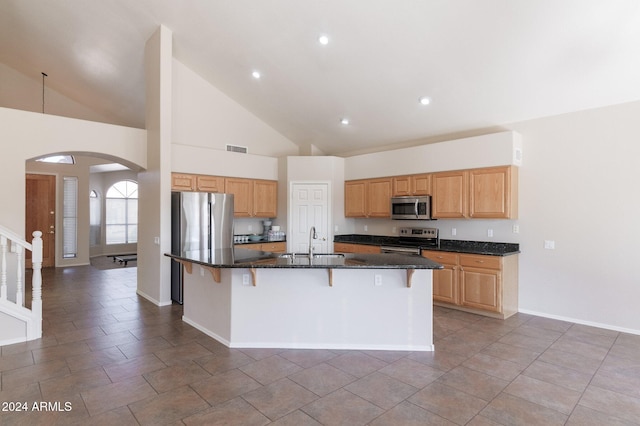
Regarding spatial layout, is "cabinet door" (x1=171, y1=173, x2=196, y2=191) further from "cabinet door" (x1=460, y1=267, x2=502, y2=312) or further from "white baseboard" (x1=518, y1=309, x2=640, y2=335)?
"white baseboard" (x1=518, y1=309, x2=640, y2=335)

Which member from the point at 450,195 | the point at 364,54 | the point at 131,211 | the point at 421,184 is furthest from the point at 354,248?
the point at 131,211

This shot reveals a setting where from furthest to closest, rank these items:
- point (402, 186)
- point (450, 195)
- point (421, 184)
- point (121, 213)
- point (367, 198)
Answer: point (121, 213) < point (367, 198) < point (402, 186) < point (421, 184) < point (450, 195)

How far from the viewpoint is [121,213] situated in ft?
38.0

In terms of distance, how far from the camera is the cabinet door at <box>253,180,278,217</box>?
705 cm

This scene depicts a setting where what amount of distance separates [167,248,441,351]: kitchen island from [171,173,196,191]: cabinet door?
2714 mm

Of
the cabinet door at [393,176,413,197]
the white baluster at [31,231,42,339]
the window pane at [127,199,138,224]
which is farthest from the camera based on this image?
the window pane at [127,199,138,224]

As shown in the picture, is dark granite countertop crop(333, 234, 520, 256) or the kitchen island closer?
the kitchen island

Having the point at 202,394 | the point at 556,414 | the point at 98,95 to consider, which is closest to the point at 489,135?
the point at 556,414

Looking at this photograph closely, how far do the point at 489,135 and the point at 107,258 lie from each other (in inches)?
419

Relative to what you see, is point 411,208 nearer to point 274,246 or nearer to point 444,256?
point 444,256

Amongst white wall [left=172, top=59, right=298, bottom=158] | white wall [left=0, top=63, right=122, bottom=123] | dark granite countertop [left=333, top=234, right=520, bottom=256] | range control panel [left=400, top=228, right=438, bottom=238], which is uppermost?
white wall [left=0, top=63, right=122, bottom=123]

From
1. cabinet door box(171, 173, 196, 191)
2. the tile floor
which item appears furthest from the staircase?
cabinet door box(171, 173, 196, 191)

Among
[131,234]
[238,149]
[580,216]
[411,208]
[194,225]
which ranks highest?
[238,149]

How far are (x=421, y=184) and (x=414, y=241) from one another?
0.98 meters
